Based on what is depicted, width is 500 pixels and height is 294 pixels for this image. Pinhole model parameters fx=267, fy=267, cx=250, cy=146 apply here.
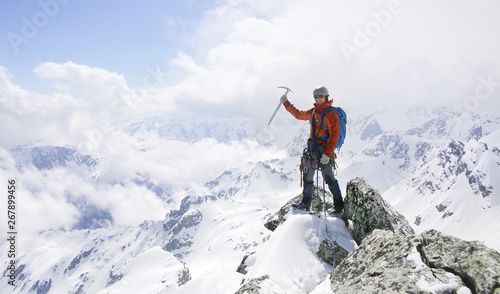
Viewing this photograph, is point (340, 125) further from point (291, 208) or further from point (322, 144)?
point (291, 208)

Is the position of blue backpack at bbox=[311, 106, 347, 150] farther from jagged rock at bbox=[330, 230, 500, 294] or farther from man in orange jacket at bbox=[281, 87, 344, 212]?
jagged rock at bbox=[330, 230, 500, 294]

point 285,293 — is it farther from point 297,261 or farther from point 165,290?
point 165,290

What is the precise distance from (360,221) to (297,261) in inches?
116

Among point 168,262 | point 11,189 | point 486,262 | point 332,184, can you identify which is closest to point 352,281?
point 486,262

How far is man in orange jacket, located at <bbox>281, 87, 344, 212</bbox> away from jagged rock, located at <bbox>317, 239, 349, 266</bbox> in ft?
7.88

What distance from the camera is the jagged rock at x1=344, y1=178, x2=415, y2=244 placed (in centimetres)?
944

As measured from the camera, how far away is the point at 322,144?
10477 mm

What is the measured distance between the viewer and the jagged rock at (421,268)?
175 inches

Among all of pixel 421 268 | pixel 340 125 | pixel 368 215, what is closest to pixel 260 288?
pixel 421 268

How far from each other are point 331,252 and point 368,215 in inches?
76.3

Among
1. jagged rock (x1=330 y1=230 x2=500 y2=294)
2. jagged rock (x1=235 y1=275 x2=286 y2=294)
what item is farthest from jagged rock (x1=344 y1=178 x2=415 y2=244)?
jagged rock (x1=235 y1=275 x2=286 y2=294)

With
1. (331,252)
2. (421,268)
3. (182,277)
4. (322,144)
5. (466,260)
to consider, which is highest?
(182,277)

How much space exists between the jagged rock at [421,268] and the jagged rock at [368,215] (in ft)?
8.87

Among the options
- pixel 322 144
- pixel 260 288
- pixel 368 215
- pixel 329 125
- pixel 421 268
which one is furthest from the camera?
pixel 322 144
